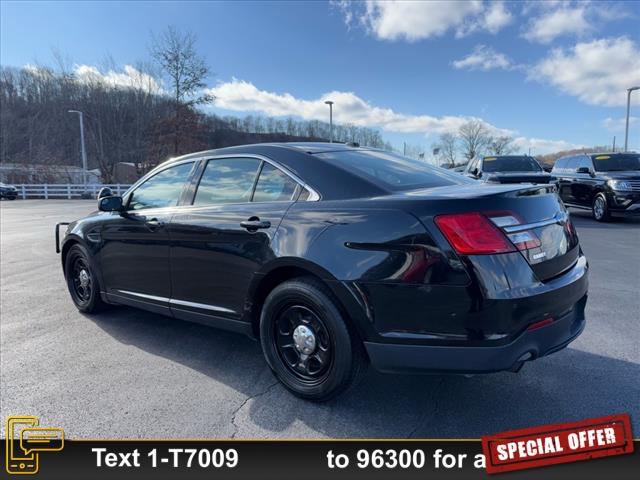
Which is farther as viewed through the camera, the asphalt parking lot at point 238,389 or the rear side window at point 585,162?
the rear side window at point 585,162

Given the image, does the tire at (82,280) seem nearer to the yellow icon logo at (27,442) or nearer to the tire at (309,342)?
the yellow icon logo at (27,442)

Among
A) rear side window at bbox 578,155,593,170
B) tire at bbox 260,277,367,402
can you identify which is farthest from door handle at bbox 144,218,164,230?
rear side window at bbox 578,155,593,170

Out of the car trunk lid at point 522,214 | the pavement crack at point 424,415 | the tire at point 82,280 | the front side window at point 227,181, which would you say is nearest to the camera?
the car trunk lid at point 522,214

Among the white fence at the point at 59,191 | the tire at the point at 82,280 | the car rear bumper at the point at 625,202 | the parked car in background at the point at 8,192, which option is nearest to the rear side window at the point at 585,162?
the car rear bumper at the point at 625,202

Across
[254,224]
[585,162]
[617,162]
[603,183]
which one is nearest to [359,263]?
[254,224]

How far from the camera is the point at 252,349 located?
3719mm

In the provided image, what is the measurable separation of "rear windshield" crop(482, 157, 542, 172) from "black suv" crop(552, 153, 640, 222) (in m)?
1.36

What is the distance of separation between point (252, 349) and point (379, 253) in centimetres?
182

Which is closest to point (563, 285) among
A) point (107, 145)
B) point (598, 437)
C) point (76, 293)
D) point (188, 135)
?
point (598, 437)

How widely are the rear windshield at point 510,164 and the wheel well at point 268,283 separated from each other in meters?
11.0

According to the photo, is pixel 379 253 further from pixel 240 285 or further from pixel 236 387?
pixel 236 387

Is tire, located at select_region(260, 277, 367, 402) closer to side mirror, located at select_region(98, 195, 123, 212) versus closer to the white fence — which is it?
side mirror, located at select_region(98, 195, 123, 212)

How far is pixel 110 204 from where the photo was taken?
159 inches

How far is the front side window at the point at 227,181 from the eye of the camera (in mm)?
3242
